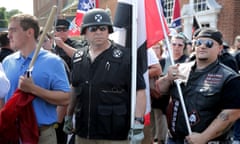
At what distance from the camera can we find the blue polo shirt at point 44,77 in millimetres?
3215

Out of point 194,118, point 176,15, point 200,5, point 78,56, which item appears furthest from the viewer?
point 200,5

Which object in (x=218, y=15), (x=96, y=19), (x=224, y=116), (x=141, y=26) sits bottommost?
(x=218, y=15)

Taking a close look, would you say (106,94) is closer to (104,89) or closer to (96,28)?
(104,89)

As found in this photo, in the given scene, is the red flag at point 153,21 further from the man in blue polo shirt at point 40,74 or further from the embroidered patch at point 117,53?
the man in blue polo shirt at point 40,74

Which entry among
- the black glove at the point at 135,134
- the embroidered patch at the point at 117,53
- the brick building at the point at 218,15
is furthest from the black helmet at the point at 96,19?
the brick building at the point at 218,15

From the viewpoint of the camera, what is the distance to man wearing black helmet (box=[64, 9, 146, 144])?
3.42 meters

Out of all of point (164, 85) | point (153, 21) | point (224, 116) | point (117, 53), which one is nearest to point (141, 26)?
point (153, 21)

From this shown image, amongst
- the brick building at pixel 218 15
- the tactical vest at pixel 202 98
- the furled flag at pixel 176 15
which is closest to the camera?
the tactical vest at pixel 202 98

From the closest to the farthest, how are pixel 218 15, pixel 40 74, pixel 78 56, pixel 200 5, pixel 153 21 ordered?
pixel 40 74 → pixel 78 56 → pixel 153 21 → pixel 218 15 → pixel 200 5

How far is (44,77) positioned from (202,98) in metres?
1.43

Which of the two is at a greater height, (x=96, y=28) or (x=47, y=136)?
(x=96, y=28)

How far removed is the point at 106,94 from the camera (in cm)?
342

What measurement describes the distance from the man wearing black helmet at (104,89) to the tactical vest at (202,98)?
0.41 meters

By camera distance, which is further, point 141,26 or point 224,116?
point 141,26
